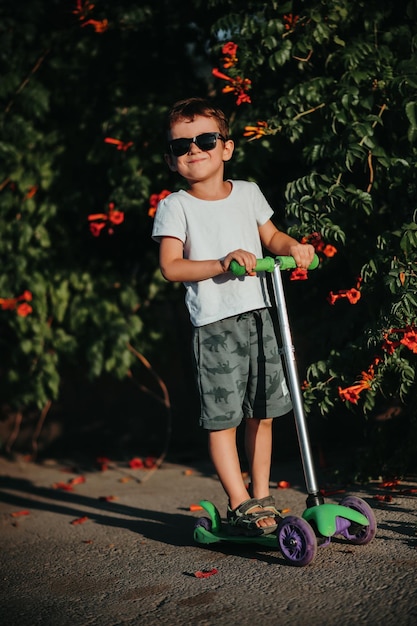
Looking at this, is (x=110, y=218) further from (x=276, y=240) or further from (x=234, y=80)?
(x=276, y=240)

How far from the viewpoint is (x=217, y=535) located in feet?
10.5

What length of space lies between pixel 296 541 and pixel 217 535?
467 millimetres

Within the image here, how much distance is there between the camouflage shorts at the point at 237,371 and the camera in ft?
10.6

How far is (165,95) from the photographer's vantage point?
4516mm

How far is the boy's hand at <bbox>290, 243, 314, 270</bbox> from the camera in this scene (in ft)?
10.1

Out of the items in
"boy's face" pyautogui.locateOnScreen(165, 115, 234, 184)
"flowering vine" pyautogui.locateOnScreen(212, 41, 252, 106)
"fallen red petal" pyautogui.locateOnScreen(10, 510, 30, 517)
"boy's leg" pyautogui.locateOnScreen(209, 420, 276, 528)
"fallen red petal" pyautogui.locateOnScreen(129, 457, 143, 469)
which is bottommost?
"fallen red petal" pyautogui.locateOnScreen(10, 510, 30, 517)

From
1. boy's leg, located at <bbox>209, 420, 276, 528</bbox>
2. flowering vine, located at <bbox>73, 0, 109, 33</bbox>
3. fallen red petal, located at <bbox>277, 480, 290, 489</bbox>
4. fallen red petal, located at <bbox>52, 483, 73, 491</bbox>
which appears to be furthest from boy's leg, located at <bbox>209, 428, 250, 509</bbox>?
flowering vine, located at <bbox>73, 0, 109, 33</bbox>

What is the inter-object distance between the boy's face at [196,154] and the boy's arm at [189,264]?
283 millimetres

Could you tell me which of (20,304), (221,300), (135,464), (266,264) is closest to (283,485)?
(221,300)

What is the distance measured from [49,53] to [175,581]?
315 cm

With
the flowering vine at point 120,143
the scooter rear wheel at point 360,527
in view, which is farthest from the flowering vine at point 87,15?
the scooter rear wheel at point 360,527

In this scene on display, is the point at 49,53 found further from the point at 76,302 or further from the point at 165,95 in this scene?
the point at 76,302

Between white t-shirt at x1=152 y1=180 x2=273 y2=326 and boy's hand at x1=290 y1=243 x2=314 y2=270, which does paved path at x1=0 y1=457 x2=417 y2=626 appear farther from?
boy's hand at x1=290 y1=243 x2=314 y2=270

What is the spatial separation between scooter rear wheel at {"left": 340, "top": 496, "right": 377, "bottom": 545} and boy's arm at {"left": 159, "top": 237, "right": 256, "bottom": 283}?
91 centimetres
